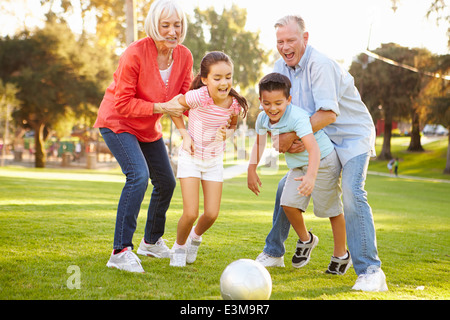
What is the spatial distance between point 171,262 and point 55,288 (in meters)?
1.33

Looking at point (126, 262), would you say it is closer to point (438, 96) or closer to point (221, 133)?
point (221, 133)

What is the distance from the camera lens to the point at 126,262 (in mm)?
4430

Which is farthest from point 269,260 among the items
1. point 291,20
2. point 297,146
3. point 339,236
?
point 291,20

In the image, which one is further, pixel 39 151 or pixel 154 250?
pixel 39 151

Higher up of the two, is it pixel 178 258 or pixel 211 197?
pixel 211 197

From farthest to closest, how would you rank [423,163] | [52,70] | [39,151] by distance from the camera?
[423,163]
[39,151]
[52,70]

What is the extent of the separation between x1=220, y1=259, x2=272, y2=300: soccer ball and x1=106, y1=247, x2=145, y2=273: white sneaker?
118 cm

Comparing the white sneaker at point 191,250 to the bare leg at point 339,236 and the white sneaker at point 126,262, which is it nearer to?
the white sneaker at point 126,262

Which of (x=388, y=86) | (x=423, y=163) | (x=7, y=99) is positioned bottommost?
(x=423, y=163)

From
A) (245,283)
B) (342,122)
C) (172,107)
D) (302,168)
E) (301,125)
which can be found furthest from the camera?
(302,168)

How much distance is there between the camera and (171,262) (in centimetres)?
480

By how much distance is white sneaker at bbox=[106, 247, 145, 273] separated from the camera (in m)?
4.40

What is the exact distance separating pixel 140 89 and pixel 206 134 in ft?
2.65
